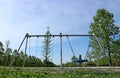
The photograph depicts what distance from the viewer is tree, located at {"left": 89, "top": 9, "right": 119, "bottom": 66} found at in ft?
93.7

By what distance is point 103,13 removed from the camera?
100 feet

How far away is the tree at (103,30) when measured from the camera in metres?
28.6

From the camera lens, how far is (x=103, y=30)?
96.6ft

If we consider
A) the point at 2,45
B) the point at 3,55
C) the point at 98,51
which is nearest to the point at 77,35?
the point at 98,51

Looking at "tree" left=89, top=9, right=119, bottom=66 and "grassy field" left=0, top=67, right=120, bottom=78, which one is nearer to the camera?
"grassy field" left=0, top=67, right=120, bottom=78

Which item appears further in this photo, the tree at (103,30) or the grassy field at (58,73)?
the tree at (103,30)

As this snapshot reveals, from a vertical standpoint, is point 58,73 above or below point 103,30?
below

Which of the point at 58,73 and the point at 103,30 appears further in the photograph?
the point at 103,30

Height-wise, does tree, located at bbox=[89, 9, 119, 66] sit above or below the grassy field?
above

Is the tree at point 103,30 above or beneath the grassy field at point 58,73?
above

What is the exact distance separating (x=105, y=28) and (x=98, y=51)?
3003 millimetres

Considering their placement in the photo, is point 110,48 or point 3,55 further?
point 3,55

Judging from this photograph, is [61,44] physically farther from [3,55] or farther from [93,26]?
[3,55]

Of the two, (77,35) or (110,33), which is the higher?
(110,33)
